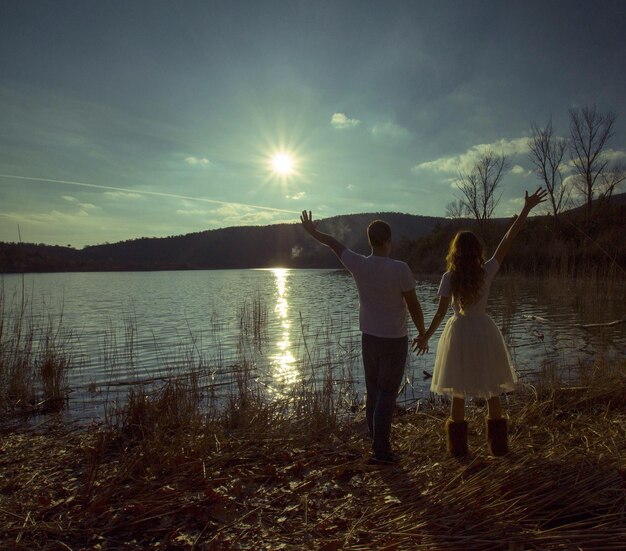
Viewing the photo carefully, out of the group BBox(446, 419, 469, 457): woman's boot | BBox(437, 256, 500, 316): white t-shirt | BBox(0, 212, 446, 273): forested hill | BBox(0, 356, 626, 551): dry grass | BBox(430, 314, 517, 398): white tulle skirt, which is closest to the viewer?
BBox(0, 356, 626, 551): dry grass

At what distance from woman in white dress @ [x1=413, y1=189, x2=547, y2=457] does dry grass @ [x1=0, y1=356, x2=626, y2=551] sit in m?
0.29

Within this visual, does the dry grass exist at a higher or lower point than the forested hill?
lower

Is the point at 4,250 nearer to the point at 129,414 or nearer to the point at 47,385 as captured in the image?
the point at 47,385

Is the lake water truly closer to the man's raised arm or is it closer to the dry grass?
the dry grass

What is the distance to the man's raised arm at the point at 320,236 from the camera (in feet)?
14.9

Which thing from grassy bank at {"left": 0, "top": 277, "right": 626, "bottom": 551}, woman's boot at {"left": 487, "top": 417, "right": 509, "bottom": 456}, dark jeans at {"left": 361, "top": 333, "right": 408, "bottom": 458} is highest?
dark jeans at {"left": 361, "top": 333, "right": 408, "bottom": 458}

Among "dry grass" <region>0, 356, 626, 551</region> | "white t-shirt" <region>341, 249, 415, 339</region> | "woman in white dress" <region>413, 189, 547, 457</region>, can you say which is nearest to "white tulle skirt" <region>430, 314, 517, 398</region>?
"woman in white dress" <region>413, 189, 547, 457</region>

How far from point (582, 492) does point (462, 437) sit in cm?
126

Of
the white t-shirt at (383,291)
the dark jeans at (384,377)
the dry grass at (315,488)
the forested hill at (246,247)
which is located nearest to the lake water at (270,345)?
the dry grass at (315,488)

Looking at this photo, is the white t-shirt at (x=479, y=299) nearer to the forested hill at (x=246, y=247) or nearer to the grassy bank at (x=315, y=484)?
the grassy bank at (x=315, y=484)

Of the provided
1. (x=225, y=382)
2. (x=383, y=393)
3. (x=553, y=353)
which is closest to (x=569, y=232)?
(x=553, y=353)

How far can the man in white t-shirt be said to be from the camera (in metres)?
4.13

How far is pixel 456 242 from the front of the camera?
4.20 meters

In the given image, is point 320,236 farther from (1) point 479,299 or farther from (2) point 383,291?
(1) point 479,299
